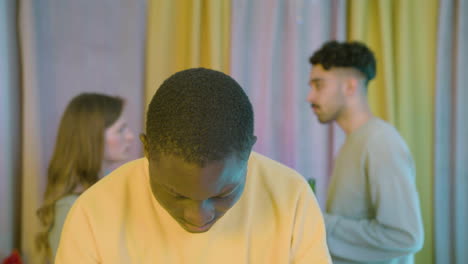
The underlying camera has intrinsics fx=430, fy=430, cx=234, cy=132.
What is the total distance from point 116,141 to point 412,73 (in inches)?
54.6

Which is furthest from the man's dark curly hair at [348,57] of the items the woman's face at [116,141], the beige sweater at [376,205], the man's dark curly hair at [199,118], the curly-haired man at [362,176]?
the man's dark curly hair at [199,118]

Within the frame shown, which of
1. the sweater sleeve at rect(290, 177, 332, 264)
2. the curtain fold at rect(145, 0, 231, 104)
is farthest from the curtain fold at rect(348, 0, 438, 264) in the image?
the sweater sleeve at rect(290, 177, 332, 264)

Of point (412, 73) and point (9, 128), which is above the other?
point (412, 73)

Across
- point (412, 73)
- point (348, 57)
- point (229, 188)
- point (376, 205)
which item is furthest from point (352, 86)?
point (229, 188)

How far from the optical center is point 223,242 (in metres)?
0.64

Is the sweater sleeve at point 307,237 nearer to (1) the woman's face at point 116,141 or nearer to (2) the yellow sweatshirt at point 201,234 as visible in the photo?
(2) the yellow sweatshirt at point 201,234

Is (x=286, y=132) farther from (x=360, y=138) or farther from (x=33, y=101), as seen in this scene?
(x=33, y=101)

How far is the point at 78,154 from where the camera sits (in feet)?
5.02

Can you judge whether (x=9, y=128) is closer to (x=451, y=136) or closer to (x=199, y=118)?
(x=199, y=118)

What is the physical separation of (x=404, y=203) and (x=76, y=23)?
1457 mm

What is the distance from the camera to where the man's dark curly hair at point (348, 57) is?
157 centimetres

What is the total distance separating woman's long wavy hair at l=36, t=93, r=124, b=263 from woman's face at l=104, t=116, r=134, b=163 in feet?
0.07

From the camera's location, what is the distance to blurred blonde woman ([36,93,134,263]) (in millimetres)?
1466

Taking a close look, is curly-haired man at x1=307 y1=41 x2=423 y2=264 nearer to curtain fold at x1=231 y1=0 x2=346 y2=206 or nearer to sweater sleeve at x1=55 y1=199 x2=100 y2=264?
curtain fold at x1=231 y1=0 x2=346 y2=206
